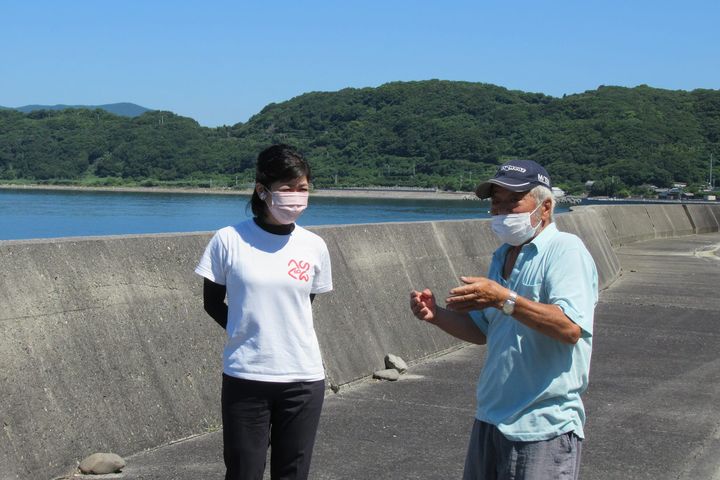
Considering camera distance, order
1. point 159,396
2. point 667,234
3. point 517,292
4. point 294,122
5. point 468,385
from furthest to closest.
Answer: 1. point 294,122
2. point 667,234
3. point 468,385
4. point 159,396
5. point 517,292

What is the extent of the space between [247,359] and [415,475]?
1836mm

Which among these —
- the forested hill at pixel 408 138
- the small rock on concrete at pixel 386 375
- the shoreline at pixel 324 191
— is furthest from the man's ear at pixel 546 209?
the shoreline at pixel 324 191

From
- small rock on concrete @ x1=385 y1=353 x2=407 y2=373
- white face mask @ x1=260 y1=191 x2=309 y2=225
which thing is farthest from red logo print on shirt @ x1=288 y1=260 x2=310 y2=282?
small rock on concrete @ x1=385 y1=353 x2=407 y2=373

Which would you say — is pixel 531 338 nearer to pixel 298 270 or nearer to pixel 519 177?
pixel 519 177

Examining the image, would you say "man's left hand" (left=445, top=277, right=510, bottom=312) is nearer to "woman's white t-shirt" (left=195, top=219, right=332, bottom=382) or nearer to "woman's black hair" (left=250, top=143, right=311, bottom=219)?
"woman's white t-shirt" (left=195, top=219, right=332, bottom=382)

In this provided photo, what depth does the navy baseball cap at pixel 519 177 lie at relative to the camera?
12.4 feet

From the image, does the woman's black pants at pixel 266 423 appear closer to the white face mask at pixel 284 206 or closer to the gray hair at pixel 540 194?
the white face mask at pixel 284 206

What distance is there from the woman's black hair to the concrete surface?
1.79m

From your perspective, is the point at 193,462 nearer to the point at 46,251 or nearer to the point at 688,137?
the point at 46,251

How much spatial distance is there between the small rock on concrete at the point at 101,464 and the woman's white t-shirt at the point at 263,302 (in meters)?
1.55

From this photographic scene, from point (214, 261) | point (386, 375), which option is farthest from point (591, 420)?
point (214, 261)

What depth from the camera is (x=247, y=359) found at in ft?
14.0

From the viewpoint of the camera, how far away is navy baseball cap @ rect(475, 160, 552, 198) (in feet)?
12.4

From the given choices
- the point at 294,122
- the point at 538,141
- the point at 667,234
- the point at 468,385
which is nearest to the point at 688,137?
the point at 538,141
